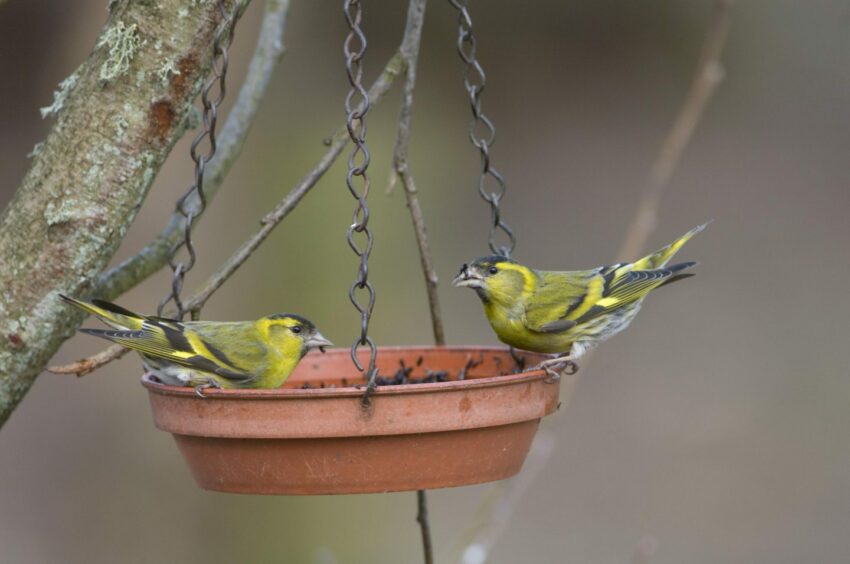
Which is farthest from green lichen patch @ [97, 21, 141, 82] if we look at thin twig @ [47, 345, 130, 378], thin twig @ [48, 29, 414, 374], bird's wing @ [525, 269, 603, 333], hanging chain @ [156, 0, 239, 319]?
bird's wing @ [525, 269, 603, 333]

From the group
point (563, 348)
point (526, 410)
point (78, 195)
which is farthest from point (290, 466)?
point (563, 348)

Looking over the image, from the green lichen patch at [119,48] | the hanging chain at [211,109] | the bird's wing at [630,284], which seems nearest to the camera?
the hanging chain at [211,109]

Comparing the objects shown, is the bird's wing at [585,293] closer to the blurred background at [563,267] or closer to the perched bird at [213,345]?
the perched bird at [213,345]

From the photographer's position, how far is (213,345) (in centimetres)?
390

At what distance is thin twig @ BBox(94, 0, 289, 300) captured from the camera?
4020mm

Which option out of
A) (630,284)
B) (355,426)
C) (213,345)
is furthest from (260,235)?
(630,284)

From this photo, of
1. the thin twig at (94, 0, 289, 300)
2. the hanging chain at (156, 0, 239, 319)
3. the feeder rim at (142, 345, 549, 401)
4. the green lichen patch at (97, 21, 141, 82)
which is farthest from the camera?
the thin twig at (94, 0, 289, 300)

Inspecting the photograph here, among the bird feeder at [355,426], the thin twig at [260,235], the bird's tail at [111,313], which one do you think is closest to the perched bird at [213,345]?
→ the bird's tail at [111,313]

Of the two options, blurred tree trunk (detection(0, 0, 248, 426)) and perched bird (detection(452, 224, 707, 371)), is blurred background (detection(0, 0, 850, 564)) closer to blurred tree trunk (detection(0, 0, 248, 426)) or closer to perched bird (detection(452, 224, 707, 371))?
perched bird (detection(452, 224, 707, 371))

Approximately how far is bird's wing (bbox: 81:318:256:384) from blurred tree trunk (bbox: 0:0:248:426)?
0.27m

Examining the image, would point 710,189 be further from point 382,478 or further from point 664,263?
point 382,478

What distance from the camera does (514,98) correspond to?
7906 mm

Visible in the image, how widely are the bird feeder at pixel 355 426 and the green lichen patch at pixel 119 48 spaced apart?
378mm

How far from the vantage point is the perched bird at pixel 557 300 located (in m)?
4.41
